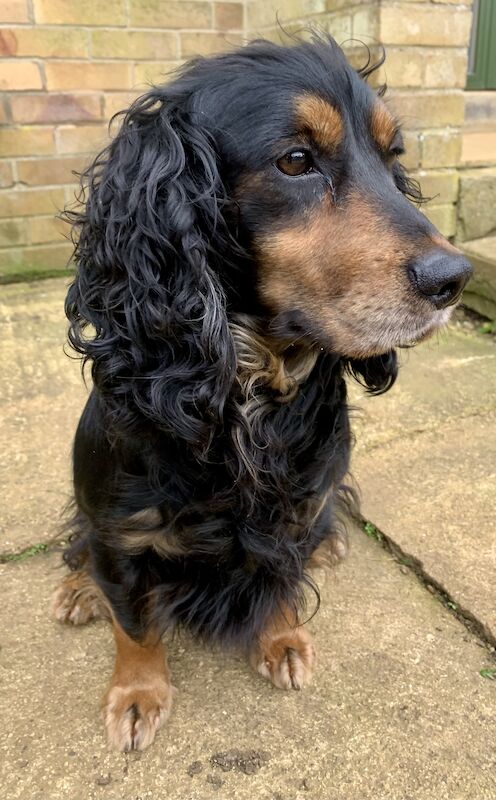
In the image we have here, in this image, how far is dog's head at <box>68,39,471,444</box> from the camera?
145 centimetres

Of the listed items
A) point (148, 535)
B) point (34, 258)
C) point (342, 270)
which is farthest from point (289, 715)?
point (34, 258)

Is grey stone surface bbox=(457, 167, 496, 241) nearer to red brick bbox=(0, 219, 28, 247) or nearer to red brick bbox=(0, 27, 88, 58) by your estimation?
red brick bbox=(0, 27, 88, 58)

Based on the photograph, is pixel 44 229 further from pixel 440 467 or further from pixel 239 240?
pixel 239 240

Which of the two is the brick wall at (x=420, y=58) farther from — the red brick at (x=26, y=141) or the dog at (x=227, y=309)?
the dog at (x=227, y=309)

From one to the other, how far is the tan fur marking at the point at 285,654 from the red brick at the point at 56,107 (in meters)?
3.33

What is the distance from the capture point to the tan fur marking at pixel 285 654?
69.3 inches

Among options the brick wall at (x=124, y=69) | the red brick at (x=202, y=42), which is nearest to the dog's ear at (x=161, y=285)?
the brick wall at (x=124, y=69)

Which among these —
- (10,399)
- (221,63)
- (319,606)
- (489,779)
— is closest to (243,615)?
(319,606)

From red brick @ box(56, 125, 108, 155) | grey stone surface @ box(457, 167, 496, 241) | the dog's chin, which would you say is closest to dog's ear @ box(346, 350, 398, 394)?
the dog's chin

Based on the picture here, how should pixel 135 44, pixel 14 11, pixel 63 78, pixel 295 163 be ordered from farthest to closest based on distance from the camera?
pixel 135 44
pixel 63 78
pixel 14 11
pixel 295 163

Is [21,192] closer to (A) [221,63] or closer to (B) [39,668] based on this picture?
(A) [221,63]

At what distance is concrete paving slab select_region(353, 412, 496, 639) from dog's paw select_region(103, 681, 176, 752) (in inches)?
35.3

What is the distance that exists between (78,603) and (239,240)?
1157 mm

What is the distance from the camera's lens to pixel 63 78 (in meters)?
3.90
